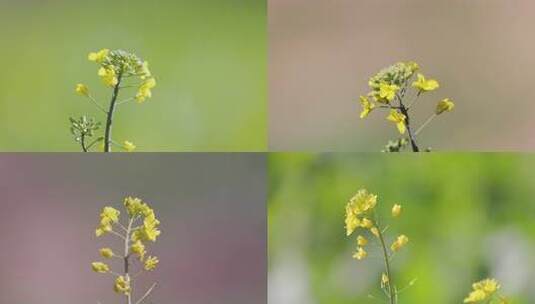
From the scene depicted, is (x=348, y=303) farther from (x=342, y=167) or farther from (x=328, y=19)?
(x=328, y=19)

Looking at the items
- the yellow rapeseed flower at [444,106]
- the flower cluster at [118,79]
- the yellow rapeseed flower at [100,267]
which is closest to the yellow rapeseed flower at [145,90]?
the flower cluster at [118,79]

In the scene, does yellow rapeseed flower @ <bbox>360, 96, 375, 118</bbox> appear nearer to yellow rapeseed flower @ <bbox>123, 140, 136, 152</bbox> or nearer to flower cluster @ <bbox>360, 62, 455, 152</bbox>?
flower cluster @ <bbox>360, 62, 455, 152</bbox>

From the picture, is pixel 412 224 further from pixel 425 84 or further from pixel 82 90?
pixel 82 90

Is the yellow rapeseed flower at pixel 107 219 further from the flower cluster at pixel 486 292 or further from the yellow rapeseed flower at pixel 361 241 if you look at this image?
the flower cluster at pixel 486 292

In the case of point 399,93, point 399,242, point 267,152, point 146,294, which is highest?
point 399,93

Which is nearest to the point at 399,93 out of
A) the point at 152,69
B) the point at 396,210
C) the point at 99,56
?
the point at 396,210
